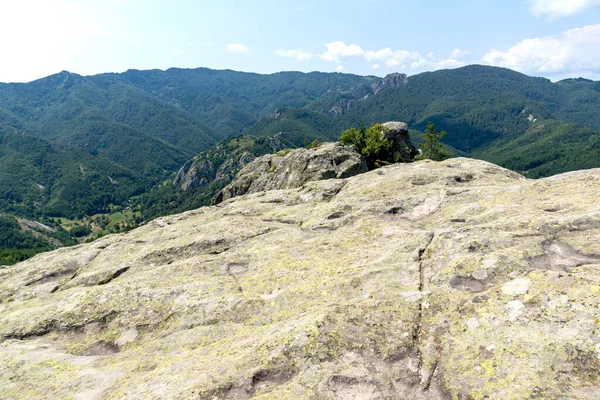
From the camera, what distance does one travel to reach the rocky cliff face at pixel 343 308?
8.57m

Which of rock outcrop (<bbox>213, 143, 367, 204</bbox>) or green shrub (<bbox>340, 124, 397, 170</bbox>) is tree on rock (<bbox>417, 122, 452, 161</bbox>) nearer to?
green shrub (<bbox>340, 124, 397, 170</bbox>)

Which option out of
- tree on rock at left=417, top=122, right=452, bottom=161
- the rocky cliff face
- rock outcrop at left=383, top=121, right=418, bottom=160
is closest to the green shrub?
rock outcrop at left=383, top=121, right=418, bottom=160

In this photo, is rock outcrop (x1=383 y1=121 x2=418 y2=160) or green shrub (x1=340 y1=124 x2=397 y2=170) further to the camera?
rock outcrop (x1=383 y1=121 x2=418 y2=160)

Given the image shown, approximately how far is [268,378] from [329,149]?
57208mm

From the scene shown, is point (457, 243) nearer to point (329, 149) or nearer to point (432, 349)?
point (432, 349)

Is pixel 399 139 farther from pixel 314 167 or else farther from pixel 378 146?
pixel 314 167

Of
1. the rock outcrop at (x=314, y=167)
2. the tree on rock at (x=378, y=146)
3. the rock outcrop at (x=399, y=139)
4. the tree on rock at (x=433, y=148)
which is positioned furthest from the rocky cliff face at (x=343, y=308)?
the tree on rock at (x=433, y=148)

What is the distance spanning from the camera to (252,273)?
1617 cm

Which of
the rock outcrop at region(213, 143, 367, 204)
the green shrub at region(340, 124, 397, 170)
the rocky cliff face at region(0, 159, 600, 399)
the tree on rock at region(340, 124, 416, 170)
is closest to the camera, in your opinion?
the rocky cliff face at region(0, 159, 600, 399)

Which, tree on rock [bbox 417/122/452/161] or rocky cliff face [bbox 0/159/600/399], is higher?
tree on rock [bbox 417/122/452/161]

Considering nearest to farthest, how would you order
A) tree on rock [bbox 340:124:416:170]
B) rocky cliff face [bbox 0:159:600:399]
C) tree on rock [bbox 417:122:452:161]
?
1. rocky cliff face [bbox 0:159:600:399]
2. tree on rock [bbox 340:124:416:170]
3. tree on rock [bbox 417:122:452:161]

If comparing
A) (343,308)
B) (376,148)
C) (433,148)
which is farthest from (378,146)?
(343,308)

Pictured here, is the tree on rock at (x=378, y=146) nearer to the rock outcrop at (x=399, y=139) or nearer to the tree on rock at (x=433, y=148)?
the rock outcrop at (x=399, y=139)

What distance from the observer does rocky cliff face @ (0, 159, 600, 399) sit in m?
8.57
